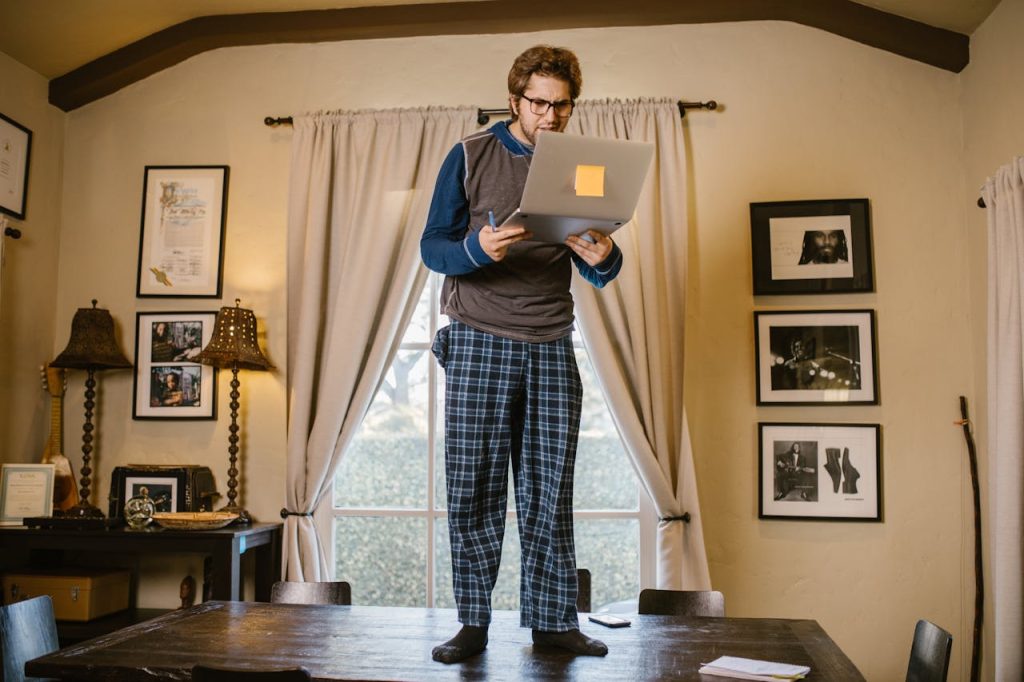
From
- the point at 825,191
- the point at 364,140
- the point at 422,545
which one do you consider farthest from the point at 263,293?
the point at 825,191

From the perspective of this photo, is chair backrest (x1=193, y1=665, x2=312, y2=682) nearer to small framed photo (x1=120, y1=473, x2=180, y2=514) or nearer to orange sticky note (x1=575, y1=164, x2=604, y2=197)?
orange sticky note (x1=575, y1=164, x2=604, y2=197)

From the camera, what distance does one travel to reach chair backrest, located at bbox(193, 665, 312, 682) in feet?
5.16

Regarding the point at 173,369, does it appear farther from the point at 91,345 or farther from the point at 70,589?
the point at 70,589

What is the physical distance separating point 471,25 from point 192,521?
2343 millimetres

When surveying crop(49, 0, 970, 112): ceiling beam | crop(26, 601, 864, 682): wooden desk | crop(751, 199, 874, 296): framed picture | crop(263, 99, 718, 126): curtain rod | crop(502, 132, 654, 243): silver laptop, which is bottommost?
crop(26, 601, 864, 682): wooden desk

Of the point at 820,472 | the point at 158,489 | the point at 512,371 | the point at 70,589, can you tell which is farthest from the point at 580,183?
the point at 70,589

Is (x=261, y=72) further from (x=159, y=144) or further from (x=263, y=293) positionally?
(x=263, y=293)

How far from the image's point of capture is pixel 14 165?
379 centimetres

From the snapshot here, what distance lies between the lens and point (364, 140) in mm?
3822

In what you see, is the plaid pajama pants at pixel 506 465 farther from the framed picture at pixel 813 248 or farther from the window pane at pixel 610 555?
the framed picture at pixel 813 248

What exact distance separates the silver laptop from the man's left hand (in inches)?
1.3

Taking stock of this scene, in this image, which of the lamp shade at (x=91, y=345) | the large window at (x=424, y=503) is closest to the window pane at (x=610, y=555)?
the large window at (x=424, y=503)

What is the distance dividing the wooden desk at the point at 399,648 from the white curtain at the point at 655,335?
1.09 meters

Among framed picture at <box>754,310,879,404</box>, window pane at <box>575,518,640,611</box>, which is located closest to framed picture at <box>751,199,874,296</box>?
framed picture at <box>754,310,879,404</box>
